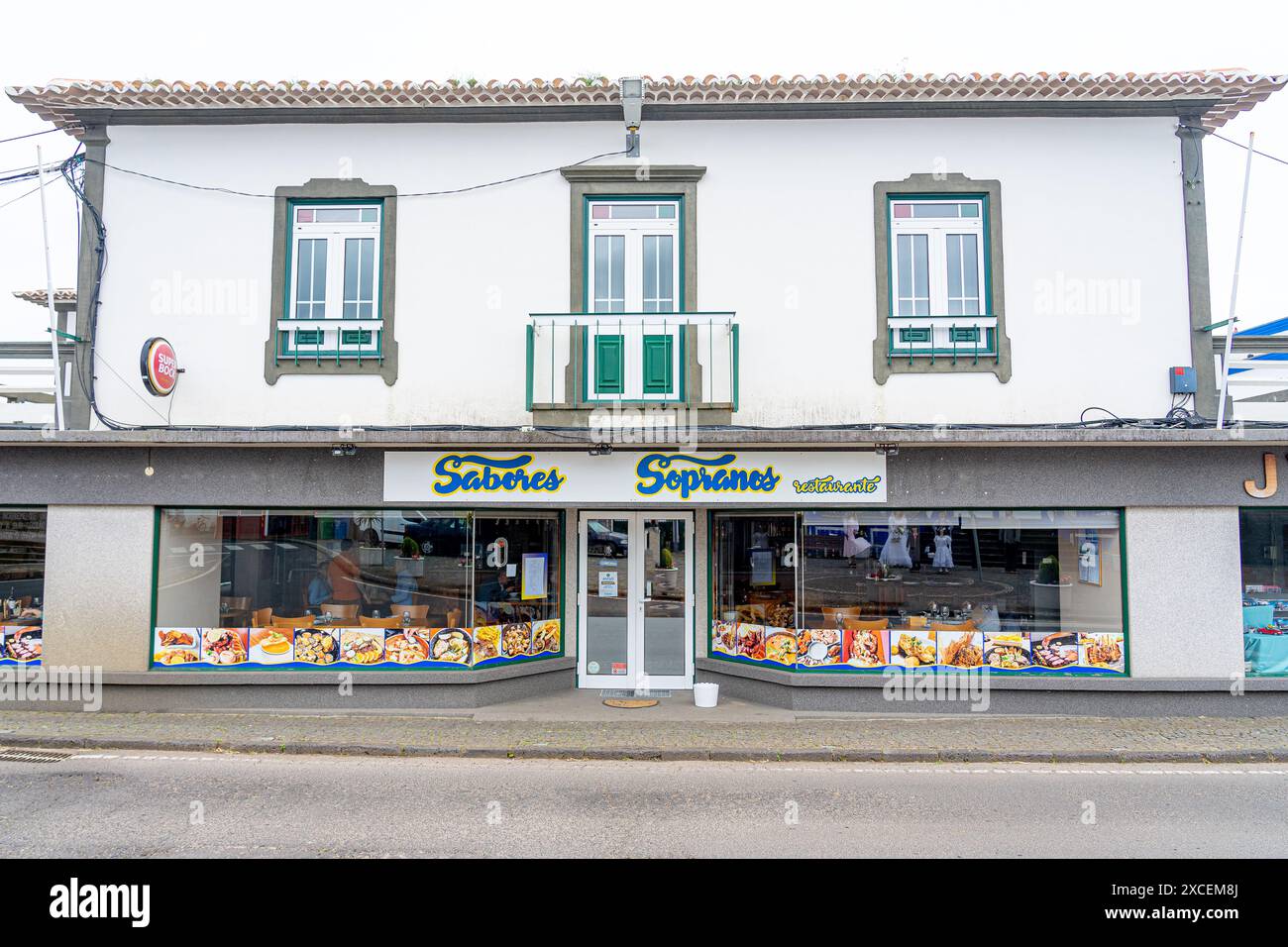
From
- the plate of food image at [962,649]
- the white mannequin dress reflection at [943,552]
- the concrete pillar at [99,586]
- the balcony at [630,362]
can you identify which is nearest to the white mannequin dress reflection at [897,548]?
the white mannequin dress reflection at [943,552]

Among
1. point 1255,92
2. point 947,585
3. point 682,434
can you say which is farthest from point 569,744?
point 1255,92

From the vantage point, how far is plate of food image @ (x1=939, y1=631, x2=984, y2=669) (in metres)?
10.7

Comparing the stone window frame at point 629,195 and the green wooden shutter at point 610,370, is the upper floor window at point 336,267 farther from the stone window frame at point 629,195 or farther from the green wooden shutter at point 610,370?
the green wooden shutter at point 610,370

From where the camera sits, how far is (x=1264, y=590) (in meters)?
10.5

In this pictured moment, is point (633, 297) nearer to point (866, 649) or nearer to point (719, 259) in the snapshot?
point (719, 259)

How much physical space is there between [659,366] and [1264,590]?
Answer: 8.03 meters

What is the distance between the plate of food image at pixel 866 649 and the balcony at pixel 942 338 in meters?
3.48

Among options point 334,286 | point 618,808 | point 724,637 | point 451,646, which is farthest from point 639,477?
point 334,286

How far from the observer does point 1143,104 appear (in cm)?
1069

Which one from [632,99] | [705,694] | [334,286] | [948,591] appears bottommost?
[705,694]

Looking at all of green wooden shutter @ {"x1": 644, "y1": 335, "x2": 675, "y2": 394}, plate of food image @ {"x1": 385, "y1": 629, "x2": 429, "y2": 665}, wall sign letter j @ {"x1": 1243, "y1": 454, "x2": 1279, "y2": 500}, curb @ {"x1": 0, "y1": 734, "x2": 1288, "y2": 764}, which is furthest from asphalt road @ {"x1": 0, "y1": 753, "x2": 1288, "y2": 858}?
green wooden shutter @ {"x1": 644, "y1": 335, "x2": 675, "y2": 394}

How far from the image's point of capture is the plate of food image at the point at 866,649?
10.7 meters

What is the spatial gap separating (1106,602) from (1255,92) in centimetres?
650

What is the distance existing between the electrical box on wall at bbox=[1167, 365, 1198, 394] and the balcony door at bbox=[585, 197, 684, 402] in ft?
20.0
